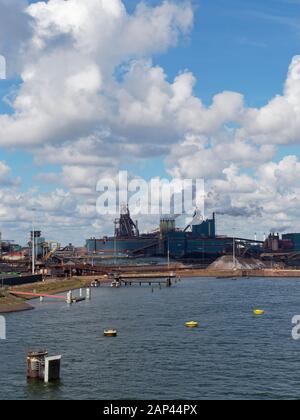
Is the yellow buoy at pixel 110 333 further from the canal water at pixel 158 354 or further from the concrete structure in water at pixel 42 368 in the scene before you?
the concrete structure in water at pixel 42 368

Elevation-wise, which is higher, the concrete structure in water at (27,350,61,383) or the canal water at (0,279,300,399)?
the concrete structure in water at (27,350,61,383)

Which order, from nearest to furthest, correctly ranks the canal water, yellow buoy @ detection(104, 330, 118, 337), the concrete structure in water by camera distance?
the canal water → the concrete structure in water → yellow buoy @ detection(104, 330, 118, 337)

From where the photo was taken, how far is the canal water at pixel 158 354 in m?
46.4

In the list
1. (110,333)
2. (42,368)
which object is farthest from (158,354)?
(42,368)

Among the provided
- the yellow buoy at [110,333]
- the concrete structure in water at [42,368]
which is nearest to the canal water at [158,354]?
the concrete structure in water at [42,368]

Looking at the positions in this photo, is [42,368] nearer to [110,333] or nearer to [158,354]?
[158,354]

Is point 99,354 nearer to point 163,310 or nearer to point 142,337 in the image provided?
point 142,337

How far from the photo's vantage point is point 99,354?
6222 cm

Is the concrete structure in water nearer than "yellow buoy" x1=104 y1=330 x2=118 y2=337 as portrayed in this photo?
Yes

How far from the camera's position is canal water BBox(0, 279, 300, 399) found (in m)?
46.4

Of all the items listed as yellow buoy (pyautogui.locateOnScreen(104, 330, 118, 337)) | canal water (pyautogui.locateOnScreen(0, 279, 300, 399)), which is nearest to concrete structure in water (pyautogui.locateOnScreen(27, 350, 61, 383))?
canal water (pyautogui.locateOnScreen(0, 279, 300, 399))

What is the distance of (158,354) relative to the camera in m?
61.1

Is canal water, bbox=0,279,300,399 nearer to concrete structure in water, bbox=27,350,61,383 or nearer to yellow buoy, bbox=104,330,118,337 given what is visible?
concrete structure in water, bbox=27,350,61,383
